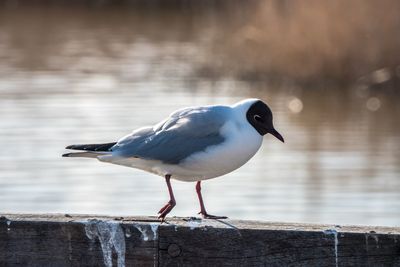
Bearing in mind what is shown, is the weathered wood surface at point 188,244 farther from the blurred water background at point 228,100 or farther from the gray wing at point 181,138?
the blurred water background at point 228,100

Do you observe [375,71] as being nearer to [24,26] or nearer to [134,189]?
[134,189]

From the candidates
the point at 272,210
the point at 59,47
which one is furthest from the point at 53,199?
the point at 59,47

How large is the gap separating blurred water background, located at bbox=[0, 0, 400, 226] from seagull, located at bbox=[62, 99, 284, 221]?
520 centimetres

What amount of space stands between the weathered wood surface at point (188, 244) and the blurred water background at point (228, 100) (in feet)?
20.3

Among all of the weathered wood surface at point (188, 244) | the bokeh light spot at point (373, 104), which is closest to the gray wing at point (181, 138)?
the weathered wood surface at point (188, 244)

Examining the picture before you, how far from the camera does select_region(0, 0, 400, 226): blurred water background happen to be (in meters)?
11.4

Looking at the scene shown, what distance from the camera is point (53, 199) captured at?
11.3 metres

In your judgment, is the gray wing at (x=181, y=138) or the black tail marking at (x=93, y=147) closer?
the black tail marking at (x=93, y=147)

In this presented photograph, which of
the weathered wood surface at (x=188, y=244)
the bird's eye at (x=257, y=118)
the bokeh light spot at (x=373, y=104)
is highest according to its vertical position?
the bokeh light spot at (x=373, y=104)

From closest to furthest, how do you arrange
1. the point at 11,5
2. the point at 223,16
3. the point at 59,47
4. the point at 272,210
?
the point at 272,210, the point at 59,47, the point at 223,16, the point at 11,5

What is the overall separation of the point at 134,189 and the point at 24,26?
554 inches

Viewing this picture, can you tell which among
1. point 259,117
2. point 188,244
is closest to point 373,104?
point 259,117

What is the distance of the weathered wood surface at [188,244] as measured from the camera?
416cm

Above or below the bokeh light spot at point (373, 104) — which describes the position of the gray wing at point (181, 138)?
below
